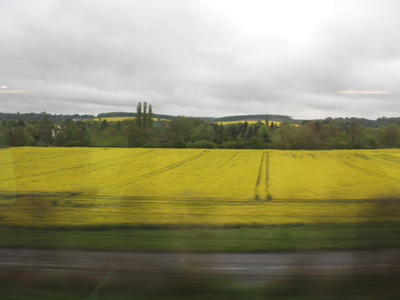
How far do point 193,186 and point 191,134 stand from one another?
0.72 metres

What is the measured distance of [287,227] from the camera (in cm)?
296

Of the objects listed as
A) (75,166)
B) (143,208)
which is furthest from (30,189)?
(143,208)

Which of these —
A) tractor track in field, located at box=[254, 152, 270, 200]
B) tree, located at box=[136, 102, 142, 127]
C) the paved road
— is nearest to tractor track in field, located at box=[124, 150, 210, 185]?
tree, located at box=[136, 102, 142, 127]

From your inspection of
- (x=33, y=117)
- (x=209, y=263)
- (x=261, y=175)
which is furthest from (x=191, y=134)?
(x=33, y=117)

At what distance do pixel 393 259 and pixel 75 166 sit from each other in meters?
3.82

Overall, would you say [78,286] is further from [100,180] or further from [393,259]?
[393,259]

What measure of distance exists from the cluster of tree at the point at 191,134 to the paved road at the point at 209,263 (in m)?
1.37

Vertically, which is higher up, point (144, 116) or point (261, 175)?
point (144, 116)

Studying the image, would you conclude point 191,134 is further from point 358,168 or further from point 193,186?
point 358,168

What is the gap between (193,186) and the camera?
132 inches

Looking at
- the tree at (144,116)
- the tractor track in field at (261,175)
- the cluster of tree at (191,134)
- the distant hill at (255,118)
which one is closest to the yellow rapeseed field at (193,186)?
the tractor track in field at (261,175)

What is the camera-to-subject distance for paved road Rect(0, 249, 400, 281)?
259 centimetres

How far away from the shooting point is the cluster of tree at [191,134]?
341 centimetres

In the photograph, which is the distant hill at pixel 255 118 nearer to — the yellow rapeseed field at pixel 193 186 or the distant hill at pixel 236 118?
the distant hill at pixel 236 118
